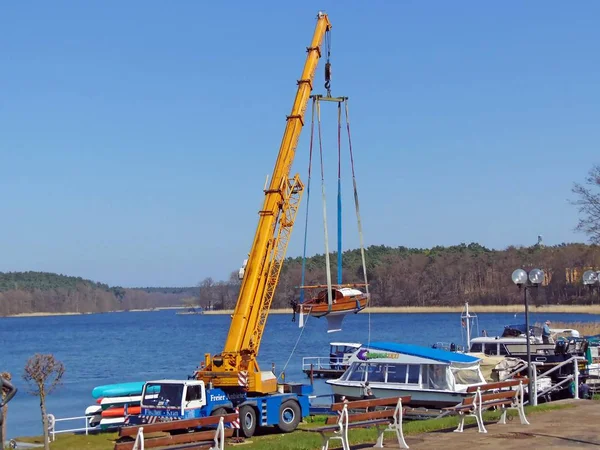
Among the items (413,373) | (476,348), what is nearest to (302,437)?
(413,373)

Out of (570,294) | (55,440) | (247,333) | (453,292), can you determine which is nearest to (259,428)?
(247,333)

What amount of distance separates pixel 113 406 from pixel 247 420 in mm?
9910

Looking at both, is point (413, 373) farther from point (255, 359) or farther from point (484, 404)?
point (484, 404)

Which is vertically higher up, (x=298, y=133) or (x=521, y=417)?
(x=298, y=133)

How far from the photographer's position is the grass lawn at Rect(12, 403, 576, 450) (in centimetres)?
1889

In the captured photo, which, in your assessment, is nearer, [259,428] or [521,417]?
[521,417]

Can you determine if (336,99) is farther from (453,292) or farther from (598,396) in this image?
(453,292)

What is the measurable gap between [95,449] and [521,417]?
1220 centimetres

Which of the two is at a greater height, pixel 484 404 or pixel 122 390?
pixel 484 404

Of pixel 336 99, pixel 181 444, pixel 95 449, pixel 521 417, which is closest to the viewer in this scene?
pixel 181 444

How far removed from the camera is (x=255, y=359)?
90.4 feet

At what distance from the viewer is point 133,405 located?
31.9 metres

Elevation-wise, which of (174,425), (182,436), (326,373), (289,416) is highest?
(174,425)

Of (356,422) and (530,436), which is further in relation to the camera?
(530,436)
